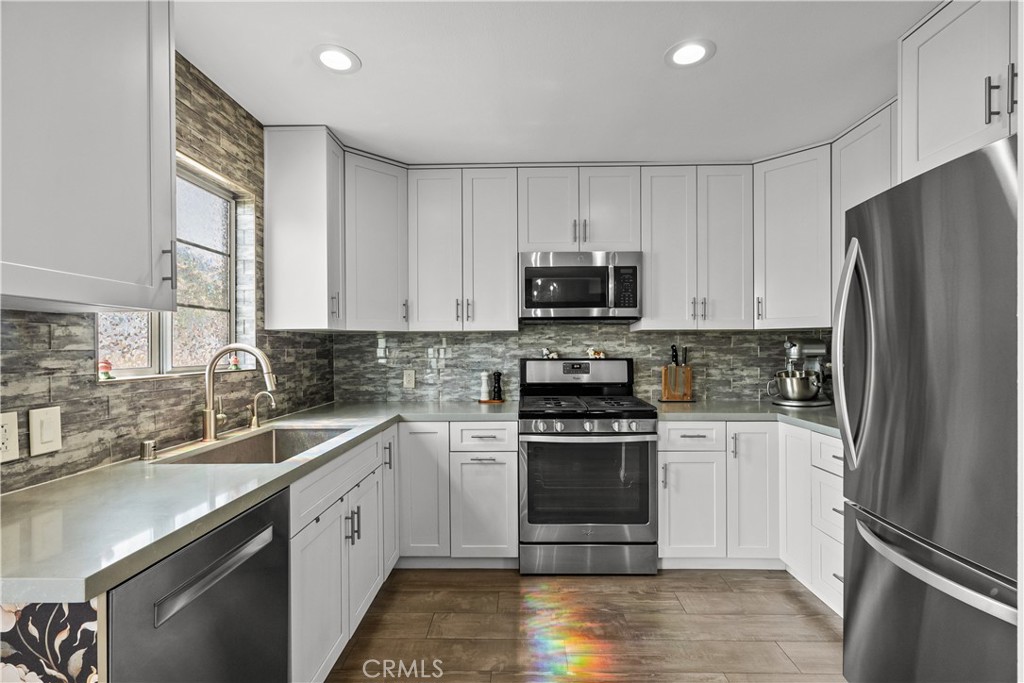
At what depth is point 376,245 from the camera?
9.38ft

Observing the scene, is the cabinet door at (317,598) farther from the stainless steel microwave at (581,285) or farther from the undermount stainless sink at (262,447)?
the stainless steel microwave at (581,285)

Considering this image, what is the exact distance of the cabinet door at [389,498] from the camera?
247 cm

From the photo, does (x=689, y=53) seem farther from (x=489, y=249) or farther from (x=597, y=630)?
(x=597, y=630)

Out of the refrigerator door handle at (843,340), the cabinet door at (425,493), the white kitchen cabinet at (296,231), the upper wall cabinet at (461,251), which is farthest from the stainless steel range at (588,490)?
the white kitchen cabinet at (296,231)

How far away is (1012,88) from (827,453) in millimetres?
1540

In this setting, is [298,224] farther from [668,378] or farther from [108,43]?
[668,378]

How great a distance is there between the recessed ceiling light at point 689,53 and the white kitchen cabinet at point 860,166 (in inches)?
37.5

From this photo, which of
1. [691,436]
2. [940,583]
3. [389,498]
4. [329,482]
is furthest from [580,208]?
[940,583]

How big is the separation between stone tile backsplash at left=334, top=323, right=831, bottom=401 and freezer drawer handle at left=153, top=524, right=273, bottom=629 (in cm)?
197

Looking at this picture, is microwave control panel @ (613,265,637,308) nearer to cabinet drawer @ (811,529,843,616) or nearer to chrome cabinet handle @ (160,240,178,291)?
cabinet drawer @ (811,529,843,616)

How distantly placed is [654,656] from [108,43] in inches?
103

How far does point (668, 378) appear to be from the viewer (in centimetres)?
319

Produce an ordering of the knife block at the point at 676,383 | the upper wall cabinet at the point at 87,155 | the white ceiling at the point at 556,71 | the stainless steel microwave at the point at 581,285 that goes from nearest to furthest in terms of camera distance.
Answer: the upper wall cabinet at the point at 87,155 → the white ceiling at the point at 556,71 → the stainless steel microwave at the point at 581,285 → the knife block at the point at 676,383

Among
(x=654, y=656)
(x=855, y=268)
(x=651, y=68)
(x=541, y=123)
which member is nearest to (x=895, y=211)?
(x=855, y=268)
